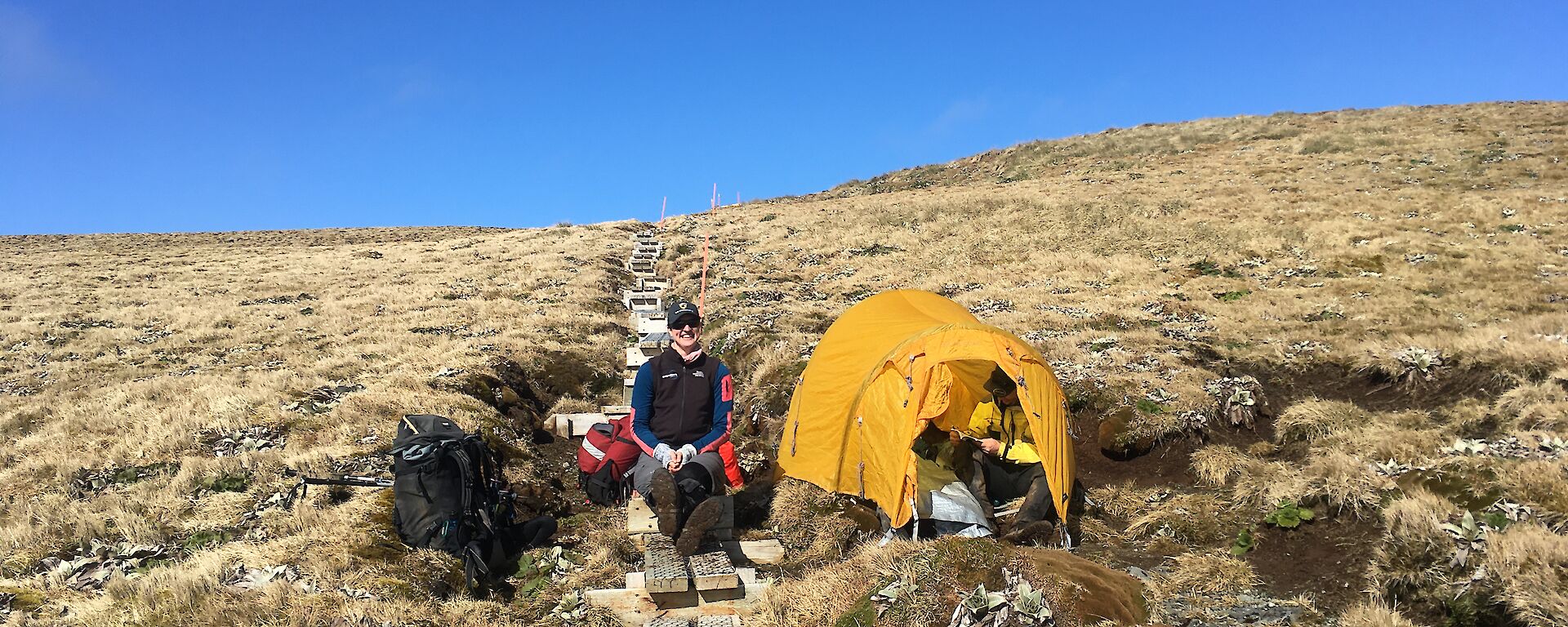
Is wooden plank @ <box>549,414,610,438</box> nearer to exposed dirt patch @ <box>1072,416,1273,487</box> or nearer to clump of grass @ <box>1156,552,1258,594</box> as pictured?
exposed dirt patch @ <box>1072,416,1273,487</box>

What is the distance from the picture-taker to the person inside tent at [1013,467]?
810 cm

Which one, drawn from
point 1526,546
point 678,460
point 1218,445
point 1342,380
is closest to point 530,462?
point 678,460

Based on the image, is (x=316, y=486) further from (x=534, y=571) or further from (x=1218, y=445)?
(x=1218, y=445)

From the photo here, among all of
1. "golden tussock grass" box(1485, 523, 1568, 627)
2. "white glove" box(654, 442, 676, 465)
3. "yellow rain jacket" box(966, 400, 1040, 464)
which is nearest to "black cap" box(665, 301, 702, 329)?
"white glove" box(654, 442, 676, 465)

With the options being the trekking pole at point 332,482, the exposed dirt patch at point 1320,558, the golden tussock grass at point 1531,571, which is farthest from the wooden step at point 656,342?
the golden tussock grass at point 1531,571

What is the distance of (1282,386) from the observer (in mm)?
11820

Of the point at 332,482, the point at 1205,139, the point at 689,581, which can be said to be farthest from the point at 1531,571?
the point at 1205,139

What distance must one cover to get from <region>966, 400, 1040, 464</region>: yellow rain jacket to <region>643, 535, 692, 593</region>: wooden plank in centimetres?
398

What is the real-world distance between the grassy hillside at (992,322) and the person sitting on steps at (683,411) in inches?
49.5

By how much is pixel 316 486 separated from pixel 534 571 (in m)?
2.98

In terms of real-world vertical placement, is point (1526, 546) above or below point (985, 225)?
below

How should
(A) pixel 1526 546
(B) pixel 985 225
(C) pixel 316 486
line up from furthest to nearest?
(B) pixel 985 225
(C) pixel 316 486
(A) pixel 1526 546

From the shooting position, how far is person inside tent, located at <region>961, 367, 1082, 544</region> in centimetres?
810

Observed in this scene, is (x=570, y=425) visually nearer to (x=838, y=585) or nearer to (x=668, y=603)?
(x=668, y=603)
